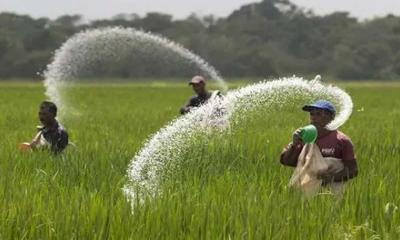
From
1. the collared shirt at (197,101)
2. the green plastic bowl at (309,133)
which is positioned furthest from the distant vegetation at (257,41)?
the green plastic bowl at (309,133)

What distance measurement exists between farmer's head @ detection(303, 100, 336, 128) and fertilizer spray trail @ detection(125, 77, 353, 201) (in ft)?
0.31

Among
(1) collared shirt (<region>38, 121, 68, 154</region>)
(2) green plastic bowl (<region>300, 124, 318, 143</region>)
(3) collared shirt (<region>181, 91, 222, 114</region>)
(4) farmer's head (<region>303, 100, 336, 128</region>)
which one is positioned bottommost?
(1) collared shirt (<region>38, 121, 68, 154</region>)

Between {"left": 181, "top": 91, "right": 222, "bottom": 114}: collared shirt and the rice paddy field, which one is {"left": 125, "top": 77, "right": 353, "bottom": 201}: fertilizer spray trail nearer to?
the rice paddy field

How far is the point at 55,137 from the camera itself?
6691 mm

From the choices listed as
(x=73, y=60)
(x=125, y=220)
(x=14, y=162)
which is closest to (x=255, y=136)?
(x=14, y=162)

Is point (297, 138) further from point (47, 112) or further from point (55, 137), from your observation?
point (55, 137)

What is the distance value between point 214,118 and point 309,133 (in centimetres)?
224

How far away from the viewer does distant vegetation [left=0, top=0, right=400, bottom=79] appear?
204 feet

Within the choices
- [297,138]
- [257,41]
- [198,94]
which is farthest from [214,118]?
[257,41]

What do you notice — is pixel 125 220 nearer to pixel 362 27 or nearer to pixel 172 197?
pixel 172 197

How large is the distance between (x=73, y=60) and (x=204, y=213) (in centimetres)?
910

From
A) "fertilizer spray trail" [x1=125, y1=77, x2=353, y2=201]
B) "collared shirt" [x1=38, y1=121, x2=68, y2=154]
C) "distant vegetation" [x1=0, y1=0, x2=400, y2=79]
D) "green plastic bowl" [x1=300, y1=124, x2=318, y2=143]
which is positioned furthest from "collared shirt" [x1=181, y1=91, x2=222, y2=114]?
"distant vegetation" [x1=0, y1=0, x2=400, y2=79]

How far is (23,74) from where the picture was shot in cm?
6288

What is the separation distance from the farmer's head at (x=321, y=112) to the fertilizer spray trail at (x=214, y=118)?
0.09 meters
